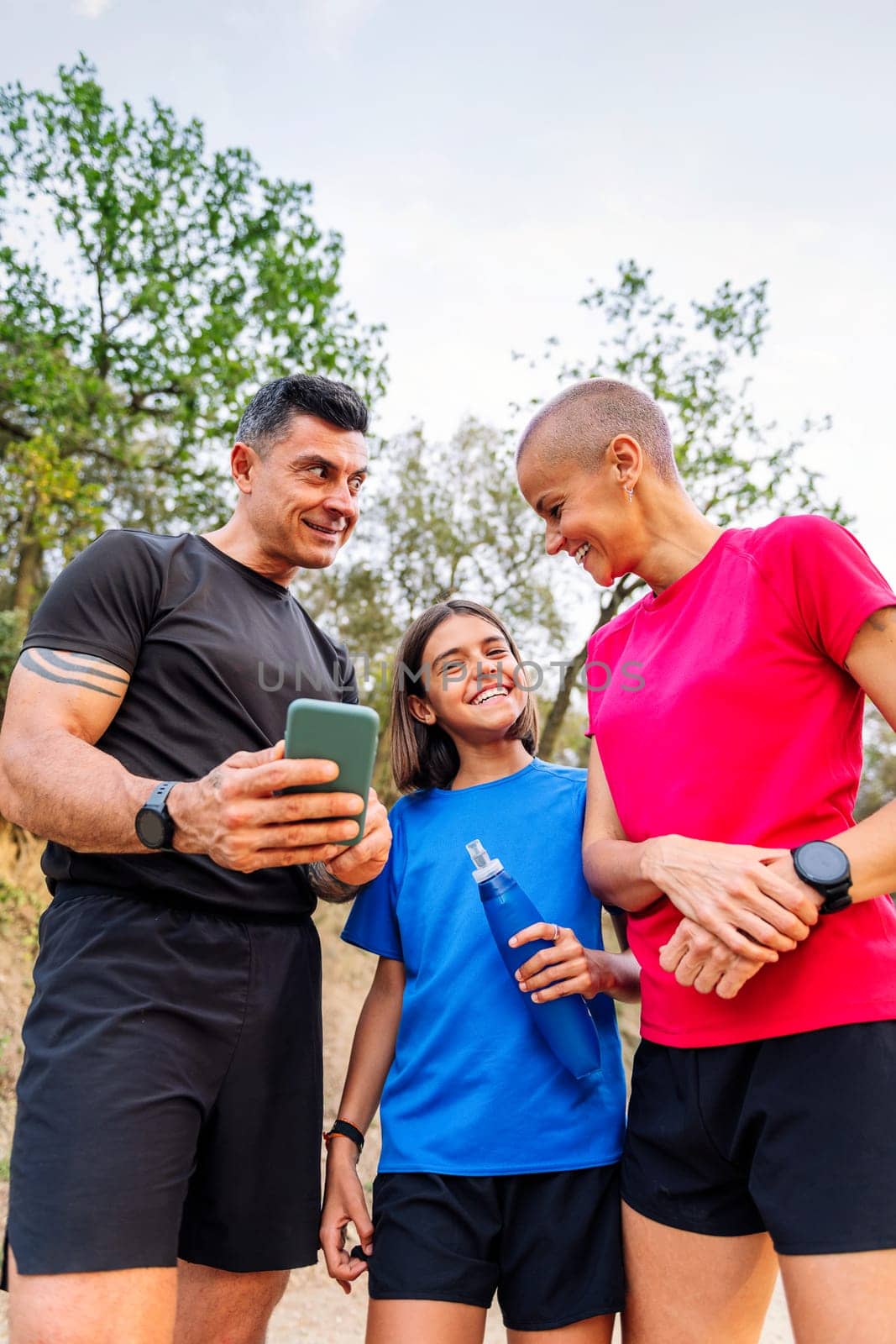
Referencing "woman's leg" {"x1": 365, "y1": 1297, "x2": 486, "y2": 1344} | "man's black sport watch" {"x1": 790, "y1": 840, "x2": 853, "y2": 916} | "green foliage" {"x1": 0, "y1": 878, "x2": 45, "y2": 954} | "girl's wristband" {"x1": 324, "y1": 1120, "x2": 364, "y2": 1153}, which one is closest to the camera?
"man's black sport watch" {"x1": 790, "y1": 840, "x2": 853, "y2": 916}

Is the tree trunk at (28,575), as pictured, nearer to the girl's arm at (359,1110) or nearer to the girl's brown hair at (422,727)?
the girl's brown hair at (422,727)

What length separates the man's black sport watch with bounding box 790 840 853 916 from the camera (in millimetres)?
1636

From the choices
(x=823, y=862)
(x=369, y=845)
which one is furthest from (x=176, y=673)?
(x=823, y=862)

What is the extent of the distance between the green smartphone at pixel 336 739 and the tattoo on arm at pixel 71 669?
746 millimetres

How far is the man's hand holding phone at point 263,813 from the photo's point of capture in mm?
1636

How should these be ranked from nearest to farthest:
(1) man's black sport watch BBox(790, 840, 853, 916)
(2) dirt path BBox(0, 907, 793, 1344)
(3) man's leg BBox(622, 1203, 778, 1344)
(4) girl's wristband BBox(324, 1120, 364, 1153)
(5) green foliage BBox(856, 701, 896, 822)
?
(1) man's black sport watch BBox(790, 840, 853, 916)
(3) man's leg BBox(622, 1203, 778, 1344)
(4) girl's wristband BBox(324, 1120, 364, 1153)
(2) dirt path BBox(0, 907, 793, 1344)
(5) green foliage BBox(856, 701, 896, 822)

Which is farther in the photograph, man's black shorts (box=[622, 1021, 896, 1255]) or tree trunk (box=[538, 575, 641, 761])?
tree trunk (box=[538, 575, 641, 761])

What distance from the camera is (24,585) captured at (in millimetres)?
10867

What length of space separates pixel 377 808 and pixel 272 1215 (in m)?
1.17

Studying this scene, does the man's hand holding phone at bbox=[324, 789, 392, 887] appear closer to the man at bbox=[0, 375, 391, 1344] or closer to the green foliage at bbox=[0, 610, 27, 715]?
the man at bbox=[0, 375, 391, 1344]

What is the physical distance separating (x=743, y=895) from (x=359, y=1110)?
4.56ft

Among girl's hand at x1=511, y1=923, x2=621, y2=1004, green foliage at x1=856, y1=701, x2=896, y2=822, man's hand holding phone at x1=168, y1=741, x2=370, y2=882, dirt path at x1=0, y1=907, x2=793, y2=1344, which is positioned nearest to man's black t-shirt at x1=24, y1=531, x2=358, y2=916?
man's hand holding phone at x1=168, y1=741, x2=370, y2=882

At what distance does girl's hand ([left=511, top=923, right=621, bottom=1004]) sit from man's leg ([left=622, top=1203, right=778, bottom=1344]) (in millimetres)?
509

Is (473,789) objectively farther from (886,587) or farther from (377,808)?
(886,587)
